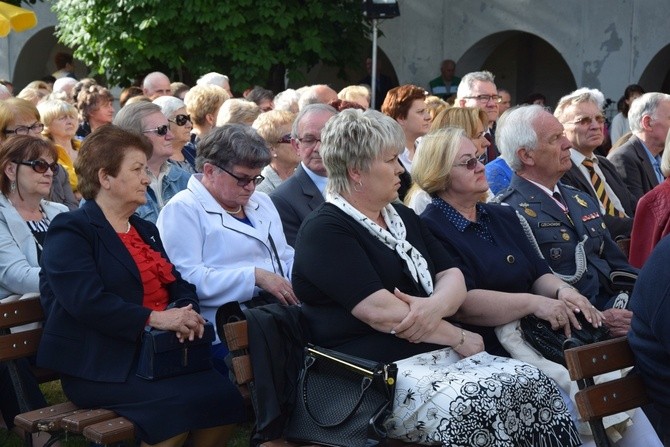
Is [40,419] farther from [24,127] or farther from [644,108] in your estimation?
[644,108]

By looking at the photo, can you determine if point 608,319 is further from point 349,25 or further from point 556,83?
point 556,83

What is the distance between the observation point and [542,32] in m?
16.5

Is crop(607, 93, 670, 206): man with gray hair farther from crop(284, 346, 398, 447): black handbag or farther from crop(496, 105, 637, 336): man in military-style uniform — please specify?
crop(284, 346, 398, 447): black handbag

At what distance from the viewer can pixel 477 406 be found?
3967 mm

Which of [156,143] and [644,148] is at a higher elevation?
[156,143]

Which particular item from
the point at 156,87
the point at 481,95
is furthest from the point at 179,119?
the point at 156,87

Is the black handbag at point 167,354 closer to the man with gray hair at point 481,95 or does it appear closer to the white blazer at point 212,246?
the white blazer at point 212,246

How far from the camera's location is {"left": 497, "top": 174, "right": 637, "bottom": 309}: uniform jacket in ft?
18.1

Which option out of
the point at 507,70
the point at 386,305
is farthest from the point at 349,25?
the point at 386,305

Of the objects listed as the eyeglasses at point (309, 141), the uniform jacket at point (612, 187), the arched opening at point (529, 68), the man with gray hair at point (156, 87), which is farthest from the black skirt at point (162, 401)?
the arched opening at point (529, 68)

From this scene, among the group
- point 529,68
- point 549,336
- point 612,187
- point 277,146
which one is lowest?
point 529,68

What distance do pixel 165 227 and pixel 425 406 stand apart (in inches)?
68.9

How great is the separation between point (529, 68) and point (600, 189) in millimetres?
12395

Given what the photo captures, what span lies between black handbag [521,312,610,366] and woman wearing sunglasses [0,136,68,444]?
2301 mm
